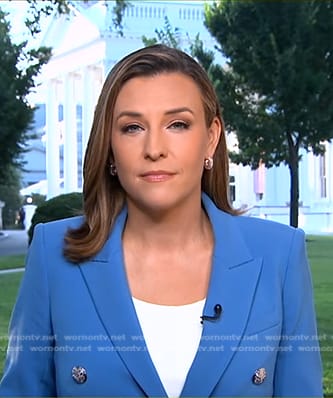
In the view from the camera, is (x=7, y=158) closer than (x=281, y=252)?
No

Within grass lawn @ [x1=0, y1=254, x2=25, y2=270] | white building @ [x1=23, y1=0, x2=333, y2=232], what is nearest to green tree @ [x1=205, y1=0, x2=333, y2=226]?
white building @ [x1=23, y1=0, x2=333, y2=232]

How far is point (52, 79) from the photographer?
2808 cm

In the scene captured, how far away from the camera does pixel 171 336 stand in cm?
155

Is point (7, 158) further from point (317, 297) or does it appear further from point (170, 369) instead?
point (170, 369)

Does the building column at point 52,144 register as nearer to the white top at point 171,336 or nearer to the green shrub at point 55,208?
the green shrub at point 55,208

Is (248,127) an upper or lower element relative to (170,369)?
upper

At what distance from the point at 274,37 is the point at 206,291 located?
1184 cm

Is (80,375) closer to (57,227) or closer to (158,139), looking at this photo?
(57,227)

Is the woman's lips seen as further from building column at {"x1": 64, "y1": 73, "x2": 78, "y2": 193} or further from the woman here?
building column at {"x1": 64, "y1": 73, "x2": 78, "y2": 193}

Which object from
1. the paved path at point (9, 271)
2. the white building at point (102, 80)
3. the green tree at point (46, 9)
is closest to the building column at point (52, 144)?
the white building at point (102, 80)

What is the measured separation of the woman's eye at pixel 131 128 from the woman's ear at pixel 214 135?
186mm

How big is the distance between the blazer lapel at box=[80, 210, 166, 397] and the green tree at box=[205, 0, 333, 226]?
425 inches

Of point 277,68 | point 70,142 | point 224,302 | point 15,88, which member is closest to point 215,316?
point 224,302

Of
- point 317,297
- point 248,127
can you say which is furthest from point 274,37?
point 317,297
